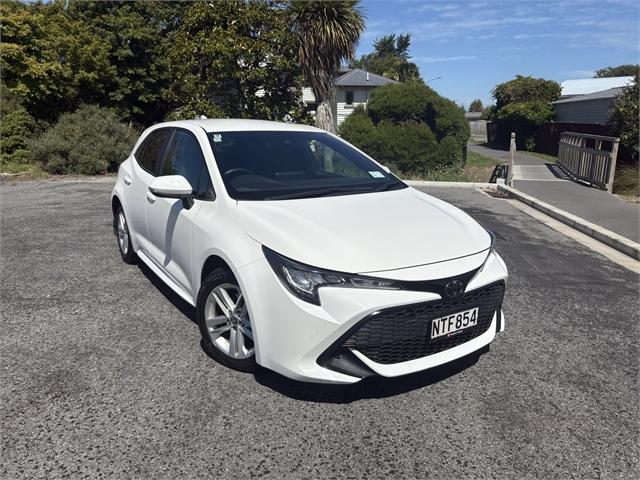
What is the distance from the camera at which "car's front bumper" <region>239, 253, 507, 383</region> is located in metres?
2.51

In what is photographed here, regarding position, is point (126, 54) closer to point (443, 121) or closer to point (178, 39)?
point (178, 39)

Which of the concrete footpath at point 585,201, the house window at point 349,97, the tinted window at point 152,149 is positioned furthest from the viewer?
the house window at point 349,97

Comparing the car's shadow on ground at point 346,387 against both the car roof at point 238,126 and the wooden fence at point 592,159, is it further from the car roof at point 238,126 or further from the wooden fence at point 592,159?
the wooden fence at point 592,159

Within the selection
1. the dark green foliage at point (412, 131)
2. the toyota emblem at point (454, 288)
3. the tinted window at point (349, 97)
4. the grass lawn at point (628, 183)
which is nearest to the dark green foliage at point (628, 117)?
the grass lawn at point (628, 183)

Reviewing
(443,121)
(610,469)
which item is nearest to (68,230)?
(610,469)

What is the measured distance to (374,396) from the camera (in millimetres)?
2939

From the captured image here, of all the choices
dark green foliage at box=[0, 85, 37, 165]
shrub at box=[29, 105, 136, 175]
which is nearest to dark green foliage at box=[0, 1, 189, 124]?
dark green foliage at box=[0, 85, 37, 165]

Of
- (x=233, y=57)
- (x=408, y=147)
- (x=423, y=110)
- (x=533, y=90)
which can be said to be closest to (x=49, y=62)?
(x=233, y=57)

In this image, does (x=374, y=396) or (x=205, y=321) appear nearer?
(x=374, y=396)

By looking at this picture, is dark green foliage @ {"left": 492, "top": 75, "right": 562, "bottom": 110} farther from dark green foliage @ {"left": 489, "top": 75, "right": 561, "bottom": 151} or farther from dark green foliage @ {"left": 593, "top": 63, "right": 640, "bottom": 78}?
dark green foliage @ {"left": 593, "top": 63, "right": 640, "bottom": 78}

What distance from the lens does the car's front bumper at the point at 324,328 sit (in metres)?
2.51

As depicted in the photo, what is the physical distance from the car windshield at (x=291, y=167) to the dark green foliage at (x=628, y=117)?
13257mm

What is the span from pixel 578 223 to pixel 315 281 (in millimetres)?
6884

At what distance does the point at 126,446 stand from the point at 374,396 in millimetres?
1386
